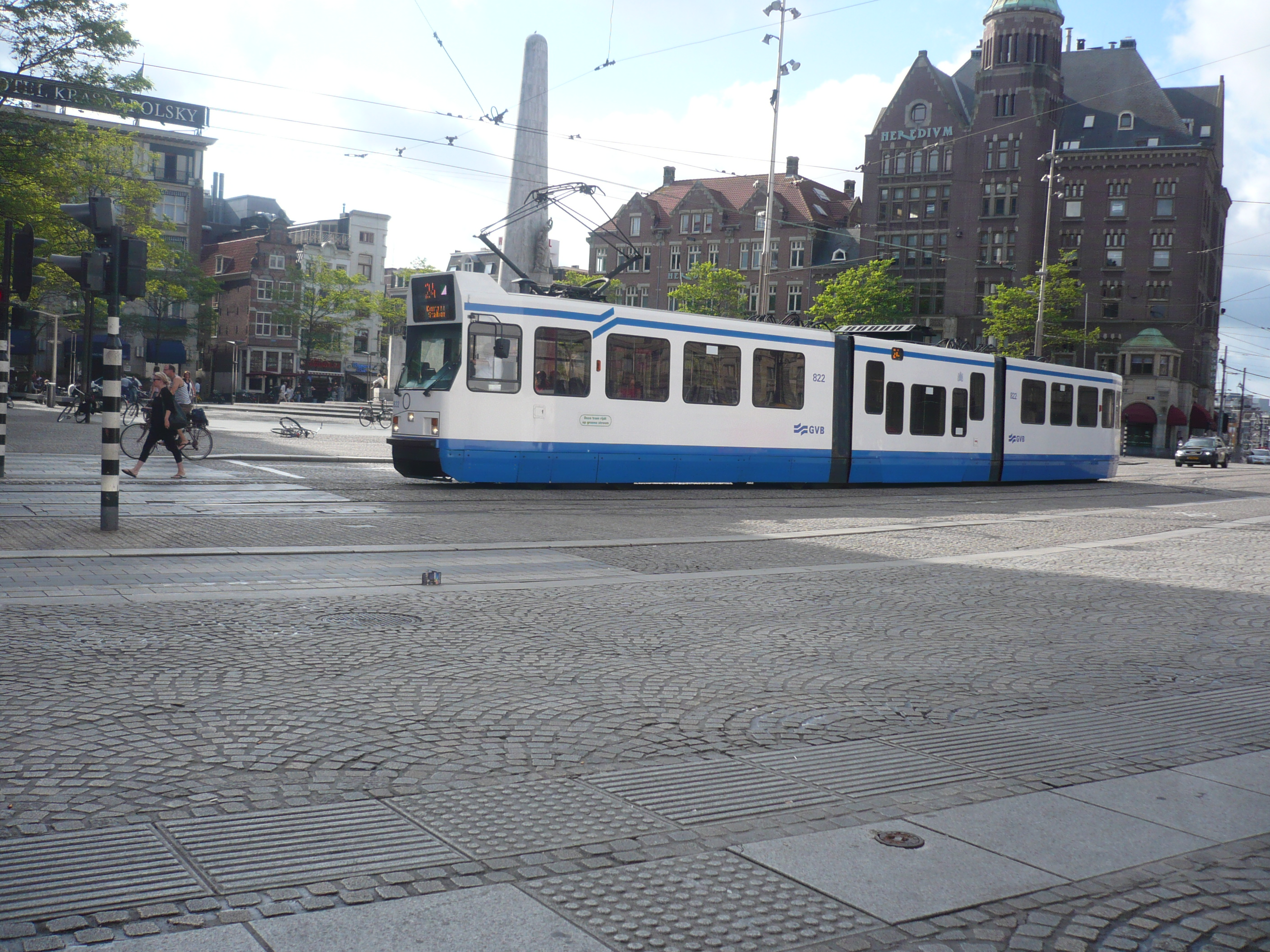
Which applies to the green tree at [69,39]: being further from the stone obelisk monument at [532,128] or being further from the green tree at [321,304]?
the green tree at [321,304]

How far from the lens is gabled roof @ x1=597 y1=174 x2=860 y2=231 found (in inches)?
3105

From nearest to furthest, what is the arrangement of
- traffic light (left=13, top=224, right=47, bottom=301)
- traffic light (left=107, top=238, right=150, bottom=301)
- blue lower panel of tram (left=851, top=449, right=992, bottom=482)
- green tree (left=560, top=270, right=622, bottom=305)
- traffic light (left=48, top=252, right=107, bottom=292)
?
traffic light (left=48, top=252, right=107, bottom=292) → traffic light (left=107, top=238, right=150, bottom=301) → traffic light (left=13, top=224, right=47, bottom=301) → green tree (left=560, top=270, right=622, bottom=305) → blue lower panel of tram (left=851, top=449, right=992, bottom=482)

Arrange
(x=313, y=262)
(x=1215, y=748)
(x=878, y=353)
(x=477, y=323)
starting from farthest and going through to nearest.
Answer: (x=313, y=262), (x=878, y=353), (x=477, y=323), (x=1215, y=748)

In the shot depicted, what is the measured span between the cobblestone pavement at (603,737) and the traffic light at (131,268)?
2.39 meters

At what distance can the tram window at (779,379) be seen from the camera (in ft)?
64.4

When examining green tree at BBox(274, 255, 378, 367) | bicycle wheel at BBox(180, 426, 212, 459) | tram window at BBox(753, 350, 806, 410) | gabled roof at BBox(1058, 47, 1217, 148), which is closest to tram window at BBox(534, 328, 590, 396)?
tram window at BBox(753, 350, 806, 410)

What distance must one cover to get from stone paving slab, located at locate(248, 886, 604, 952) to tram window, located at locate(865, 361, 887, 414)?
1928cm

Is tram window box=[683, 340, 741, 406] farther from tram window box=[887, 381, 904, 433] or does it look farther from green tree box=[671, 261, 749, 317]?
green tree box=[671, 261, 749, 317]

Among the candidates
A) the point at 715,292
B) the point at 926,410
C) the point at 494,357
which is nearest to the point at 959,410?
the point at 926,410

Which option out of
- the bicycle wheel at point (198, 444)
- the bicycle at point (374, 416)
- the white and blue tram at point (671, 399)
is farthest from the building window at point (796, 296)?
the bicycle wheel at point (198, 444)

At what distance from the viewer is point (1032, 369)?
1003 inches

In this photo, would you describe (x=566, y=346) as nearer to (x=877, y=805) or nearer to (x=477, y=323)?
(x=477, y=323)

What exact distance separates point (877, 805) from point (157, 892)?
7.05 feet

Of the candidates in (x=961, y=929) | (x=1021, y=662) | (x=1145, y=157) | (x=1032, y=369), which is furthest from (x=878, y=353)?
(x=1145, y=157)
